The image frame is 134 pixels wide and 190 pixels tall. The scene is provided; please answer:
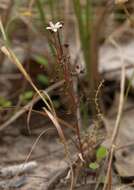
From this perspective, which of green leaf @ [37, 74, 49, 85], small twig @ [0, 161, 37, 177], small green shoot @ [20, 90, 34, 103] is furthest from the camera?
green leaf @ [37, 74, 49, 85]

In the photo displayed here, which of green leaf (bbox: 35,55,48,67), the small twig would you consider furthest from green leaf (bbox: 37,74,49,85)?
the small twig

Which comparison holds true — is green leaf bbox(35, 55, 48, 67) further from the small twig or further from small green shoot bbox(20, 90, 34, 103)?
the small twig

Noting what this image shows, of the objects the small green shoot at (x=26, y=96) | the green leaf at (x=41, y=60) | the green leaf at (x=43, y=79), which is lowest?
the small green shoot at (x=26, y=96)

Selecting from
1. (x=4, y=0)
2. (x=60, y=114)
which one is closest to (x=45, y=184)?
(x=60, y=114)

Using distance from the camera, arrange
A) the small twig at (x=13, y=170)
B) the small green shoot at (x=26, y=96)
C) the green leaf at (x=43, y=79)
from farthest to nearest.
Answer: the green leaf at (x=43, y=79) < the small green shoot at (x=26, y=96) < the small twig at (x=13, y=170)

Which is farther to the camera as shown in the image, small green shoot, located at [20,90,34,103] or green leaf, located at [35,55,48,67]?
green leaf, located at [35,55,48,67]

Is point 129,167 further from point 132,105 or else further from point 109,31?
point 109,31

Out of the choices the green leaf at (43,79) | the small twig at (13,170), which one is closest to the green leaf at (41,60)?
the green leaf at (43,79)

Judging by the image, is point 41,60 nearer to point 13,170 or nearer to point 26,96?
point 26,96

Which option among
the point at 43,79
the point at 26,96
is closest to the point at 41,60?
the point at 43,79

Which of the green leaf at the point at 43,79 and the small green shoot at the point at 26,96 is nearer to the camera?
the small green shoot at the point at 26,96

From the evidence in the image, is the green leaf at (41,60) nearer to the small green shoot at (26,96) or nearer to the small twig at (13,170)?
the small green shoot at (26,96)
